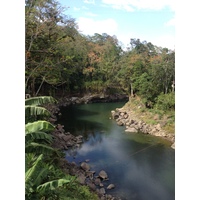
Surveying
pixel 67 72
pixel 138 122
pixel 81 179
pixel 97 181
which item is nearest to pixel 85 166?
pixel 97 181

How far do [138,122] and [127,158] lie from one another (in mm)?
2765

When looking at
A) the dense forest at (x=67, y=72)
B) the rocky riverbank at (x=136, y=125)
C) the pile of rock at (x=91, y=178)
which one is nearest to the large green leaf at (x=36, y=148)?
the dense forest at (x=67, y=72)

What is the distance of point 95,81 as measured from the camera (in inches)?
419

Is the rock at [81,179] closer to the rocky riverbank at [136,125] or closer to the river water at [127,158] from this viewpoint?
the river water at [127,158]

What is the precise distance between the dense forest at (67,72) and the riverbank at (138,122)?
526mm

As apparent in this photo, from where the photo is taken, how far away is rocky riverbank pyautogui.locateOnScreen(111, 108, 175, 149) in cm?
667

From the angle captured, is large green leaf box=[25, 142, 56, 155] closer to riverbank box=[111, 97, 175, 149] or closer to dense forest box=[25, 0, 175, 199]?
dense forest box=[25, 0, 175, 199]

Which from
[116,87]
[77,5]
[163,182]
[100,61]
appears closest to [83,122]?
[100,61]

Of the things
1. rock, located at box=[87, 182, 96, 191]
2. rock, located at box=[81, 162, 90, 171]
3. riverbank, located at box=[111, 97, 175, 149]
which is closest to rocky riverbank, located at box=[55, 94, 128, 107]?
riverbank, located at box=[111, 97, 175, 149]

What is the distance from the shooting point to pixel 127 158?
5215mm

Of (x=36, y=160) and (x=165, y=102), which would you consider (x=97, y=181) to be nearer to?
(x=36, y=160)

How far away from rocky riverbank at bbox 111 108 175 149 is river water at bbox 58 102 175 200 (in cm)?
22
